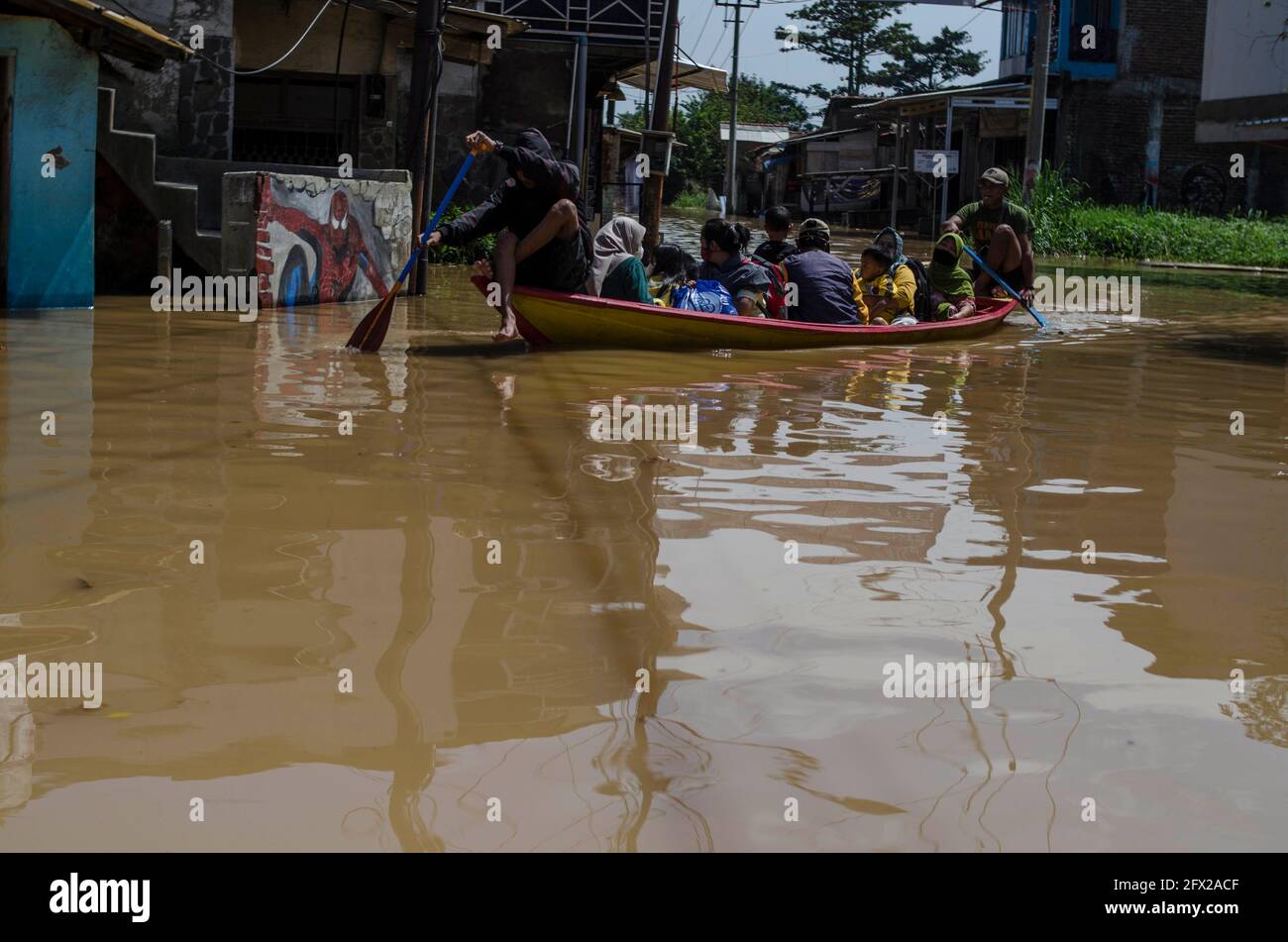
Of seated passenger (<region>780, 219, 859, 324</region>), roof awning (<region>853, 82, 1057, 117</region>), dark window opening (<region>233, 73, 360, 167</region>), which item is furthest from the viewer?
roof awning (<region>853, 82, 1057, 117</region>)

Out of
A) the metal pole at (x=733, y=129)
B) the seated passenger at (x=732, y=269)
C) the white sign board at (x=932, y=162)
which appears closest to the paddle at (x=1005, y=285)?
the seated passenger at (x=732, y=269)

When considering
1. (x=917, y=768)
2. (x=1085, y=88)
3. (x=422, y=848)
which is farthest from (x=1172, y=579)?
(x=1085, y=88)

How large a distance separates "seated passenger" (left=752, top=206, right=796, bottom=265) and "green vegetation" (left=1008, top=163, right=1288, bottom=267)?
15880mm

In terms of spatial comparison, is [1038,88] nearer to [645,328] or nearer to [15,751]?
[645,328]

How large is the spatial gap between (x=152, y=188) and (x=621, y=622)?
11.1 meters

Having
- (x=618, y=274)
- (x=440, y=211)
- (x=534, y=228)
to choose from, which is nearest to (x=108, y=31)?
(x=440, y=211)

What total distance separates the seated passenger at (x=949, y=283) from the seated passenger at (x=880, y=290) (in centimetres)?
76

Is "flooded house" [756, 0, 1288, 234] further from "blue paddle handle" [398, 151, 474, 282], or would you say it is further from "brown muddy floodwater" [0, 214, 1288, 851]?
"brown muddy floodwater" [0, 214, 1288, 851]

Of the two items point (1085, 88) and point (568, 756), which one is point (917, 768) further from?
point (1085, 88)

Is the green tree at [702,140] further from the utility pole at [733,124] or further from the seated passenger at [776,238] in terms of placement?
the seated passenger at [776,238]

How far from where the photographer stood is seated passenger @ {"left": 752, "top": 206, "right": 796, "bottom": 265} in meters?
12.3

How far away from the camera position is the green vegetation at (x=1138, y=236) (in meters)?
27.7

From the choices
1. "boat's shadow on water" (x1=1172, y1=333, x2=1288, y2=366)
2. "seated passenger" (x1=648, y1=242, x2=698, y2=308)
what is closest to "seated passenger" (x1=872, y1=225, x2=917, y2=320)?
"seated passenger" (x1=648, y1=242, x2=698, y2=308)
